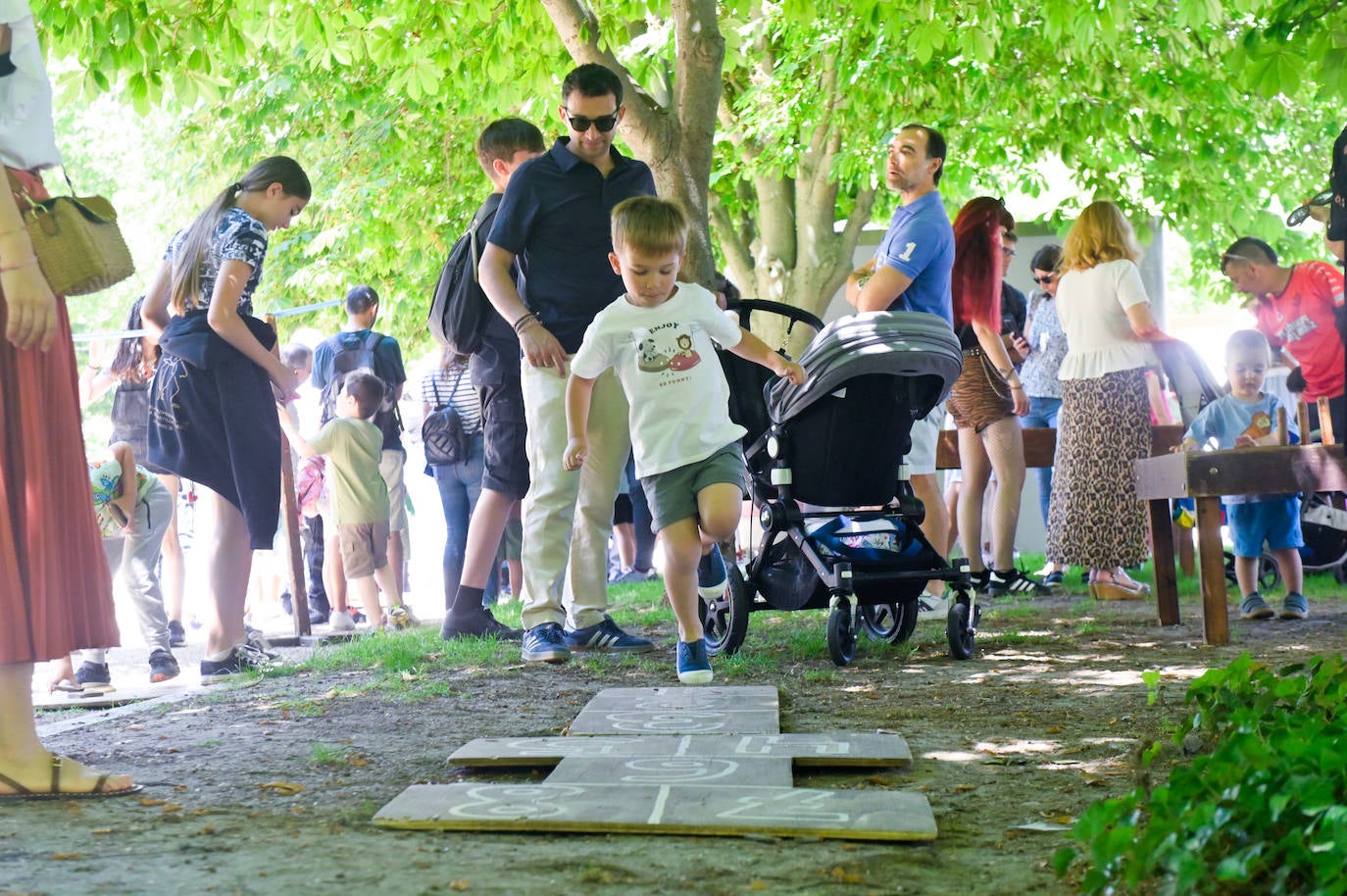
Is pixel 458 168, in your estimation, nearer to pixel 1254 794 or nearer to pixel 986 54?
pixel 986 54

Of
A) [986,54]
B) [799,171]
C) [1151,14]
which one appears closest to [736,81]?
[799,171]

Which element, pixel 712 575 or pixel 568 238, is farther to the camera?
pixel 568 238

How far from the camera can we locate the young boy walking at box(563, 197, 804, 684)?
5539 millimetres

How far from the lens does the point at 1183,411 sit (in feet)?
32.1

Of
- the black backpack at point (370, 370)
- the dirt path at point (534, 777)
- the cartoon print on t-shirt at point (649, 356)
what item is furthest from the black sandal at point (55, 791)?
the black backpack at point (370, 370)

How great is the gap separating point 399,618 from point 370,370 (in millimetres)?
1857

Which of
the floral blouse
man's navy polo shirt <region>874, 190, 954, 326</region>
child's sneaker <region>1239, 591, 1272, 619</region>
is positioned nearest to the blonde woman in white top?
child's sneaker <region>1239, 591, 1272, 619</region>

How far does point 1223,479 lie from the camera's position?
20.9 feet

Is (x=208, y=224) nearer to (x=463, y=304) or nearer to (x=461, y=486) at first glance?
(x=463, y=304)

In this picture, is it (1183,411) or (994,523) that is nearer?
(994,523)

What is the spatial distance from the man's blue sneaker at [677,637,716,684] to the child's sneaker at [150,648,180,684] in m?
2.97

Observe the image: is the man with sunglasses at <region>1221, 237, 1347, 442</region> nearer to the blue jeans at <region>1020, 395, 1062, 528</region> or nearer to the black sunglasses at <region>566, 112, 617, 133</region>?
the blue jeans at <region>1020, 395, 1062, 528</region>

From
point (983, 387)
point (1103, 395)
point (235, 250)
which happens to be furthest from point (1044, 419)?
point (235, 250)

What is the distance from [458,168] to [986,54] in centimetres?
911
